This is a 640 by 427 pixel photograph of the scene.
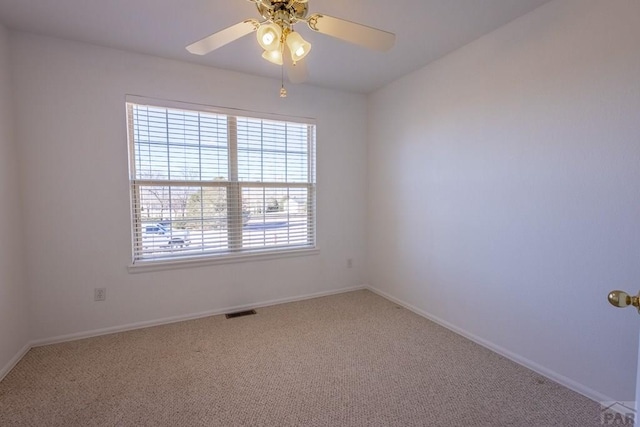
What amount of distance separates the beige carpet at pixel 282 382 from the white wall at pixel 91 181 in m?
0.29

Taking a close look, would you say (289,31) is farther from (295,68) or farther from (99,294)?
(99,294)

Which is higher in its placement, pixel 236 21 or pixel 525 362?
pixel 236 21

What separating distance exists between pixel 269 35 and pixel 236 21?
2.95 feet

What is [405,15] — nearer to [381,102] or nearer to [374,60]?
[374,60]

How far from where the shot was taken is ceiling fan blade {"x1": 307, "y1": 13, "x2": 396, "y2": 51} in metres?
1.47

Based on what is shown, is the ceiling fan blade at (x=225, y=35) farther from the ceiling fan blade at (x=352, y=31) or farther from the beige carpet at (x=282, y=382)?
the beige carpet at (x=282, y=382)

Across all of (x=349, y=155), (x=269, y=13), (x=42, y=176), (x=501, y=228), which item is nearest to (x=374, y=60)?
(x=349, y=155)

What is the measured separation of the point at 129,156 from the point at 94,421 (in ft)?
6.59

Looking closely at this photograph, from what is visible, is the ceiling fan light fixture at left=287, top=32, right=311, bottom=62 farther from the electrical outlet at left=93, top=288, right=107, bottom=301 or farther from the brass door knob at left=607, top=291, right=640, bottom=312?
the electrical outlet at left=93, top=288, right=107, bottom=301

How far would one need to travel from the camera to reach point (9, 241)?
219cm

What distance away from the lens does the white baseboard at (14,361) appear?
204 cm

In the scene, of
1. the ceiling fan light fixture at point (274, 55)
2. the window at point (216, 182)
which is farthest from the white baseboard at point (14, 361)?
the ceiling fan light fixture at point (274, 55)

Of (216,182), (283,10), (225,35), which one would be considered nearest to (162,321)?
(216,182)

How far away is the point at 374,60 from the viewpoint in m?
2.78
